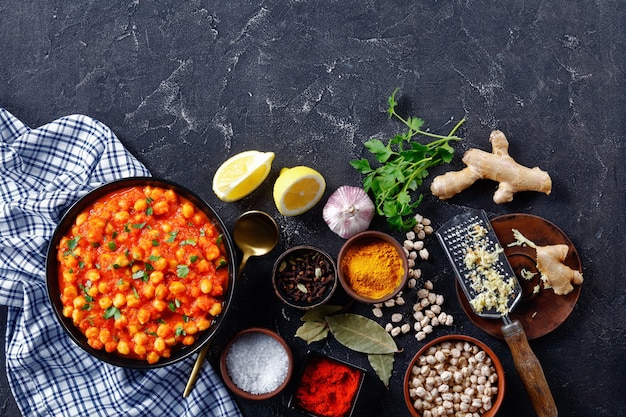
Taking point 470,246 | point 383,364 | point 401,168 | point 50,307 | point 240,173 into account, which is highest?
point 240,173

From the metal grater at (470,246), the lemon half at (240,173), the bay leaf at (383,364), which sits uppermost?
the lemon half at (240,173)

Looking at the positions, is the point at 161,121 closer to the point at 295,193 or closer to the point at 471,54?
the point at 295,193

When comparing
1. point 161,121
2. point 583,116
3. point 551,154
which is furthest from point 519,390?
point 161,121

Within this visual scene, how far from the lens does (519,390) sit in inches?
146

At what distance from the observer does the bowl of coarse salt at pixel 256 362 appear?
139 inches

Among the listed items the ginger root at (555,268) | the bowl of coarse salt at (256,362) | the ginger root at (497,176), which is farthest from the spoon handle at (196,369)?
the ginger root at (555,268)

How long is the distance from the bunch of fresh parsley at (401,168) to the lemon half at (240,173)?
0.51 meters

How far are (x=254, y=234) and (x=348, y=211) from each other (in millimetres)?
549

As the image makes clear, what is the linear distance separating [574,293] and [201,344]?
6.87ft

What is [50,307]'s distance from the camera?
367 cm

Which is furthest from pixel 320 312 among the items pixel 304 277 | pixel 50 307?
pixel 50 307

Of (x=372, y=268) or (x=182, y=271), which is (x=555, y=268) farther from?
(x=182, y=271)

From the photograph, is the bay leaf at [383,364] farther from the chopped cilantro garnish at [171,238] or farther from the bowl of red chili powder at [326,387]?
the chopped cilantro garnish at [171,238]

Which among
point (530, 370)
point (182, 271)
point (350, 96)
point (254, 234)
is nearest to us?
point (182, 271)
